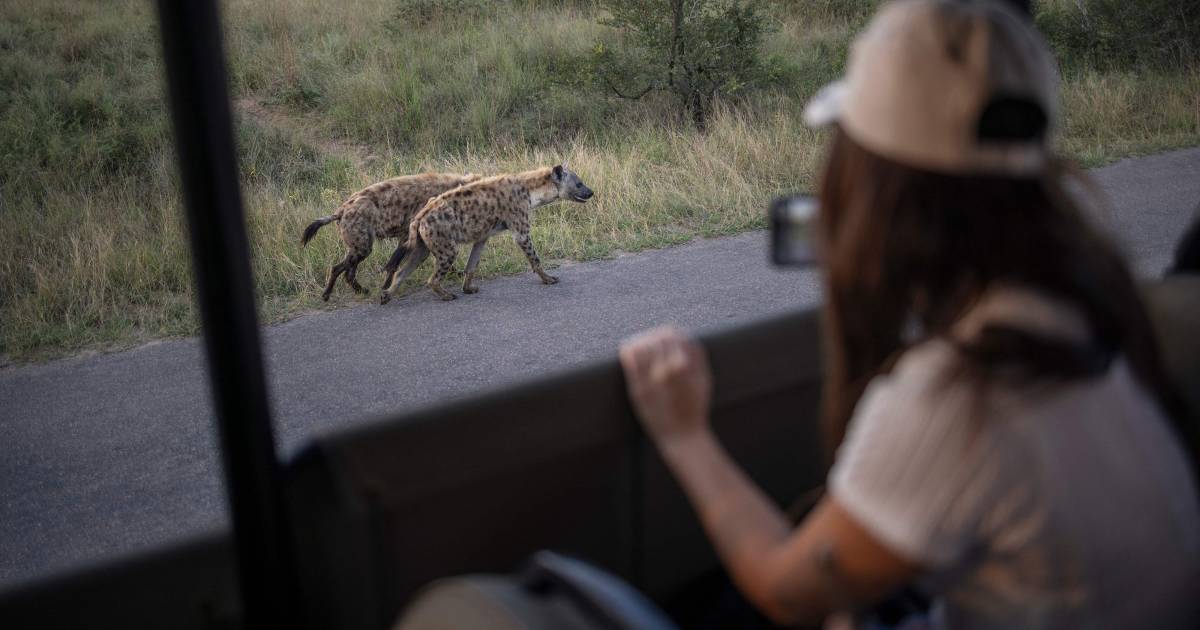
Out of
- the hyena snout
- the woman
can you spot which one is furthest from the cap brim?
the hyena snout

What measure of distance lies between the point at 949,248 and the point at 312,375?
387cm

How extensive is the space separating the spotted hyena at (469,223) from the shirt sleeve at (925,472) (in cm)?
481

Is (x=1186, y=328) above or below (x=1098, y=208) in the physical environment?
below

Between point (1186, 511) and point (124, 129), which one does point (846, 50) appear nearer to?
point (124, 129)

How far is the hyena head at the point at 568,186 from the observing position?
6.39m

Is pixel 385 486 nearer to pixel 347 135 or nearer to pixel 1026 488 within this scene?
pixel 1026 488

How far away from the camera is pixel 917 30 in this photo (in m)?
1.06

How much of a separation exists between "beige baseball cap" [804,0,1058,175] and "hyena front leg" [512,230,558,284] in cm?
476

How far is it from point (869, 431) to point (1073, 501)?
0.64 feet

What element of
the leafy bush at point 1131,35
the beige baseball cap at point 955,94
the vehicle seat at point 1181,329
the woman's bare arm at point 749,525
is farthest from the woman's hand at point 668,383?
the leafy bush at point 1131,35

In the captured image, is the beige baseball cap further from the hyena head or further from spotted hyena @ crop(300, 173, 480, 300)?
the hyena head

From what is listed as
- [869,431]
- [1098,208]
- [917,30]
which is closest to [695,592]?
[869,431]

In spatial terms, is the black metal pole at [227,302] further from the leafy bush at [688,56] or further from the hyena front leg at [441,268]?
the leafy bush at [688,56]

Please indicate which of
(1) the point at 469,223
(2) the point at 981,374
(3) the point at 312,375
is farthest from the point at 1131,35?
(2) the point at 981,374
